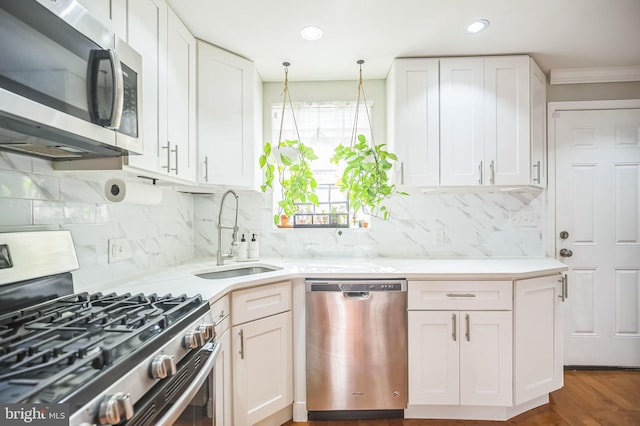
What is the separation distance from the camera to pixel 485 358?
1887 mm

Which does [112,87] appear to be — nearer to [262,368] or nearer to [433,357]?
[262,368]

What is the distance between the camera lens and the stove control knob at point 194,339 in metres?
1.06

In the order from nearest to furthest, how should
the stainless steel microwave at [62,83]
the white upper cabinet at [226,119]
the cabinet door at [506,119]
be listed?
1. the stainless steel microwave at [62,83]
2. the white upper cabinet at [226,119]
3. the cabinet door at [506,119]

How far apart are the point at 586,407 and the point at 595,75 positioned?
2416 millimetres

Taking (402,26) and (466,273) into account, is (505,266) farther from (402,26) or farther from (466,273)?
(402,26)

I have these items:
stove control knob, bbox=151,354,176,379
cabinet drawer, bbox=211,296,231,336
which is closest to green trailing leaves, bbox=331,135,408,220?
cabinet drawer, bbox=211,296,231,336

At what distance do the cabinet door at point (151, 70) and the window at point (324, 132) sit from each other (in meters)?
1.09

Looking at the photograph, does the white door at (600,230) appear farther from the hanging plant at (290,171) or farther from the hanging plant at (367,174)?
the hanging plant at (290,171)

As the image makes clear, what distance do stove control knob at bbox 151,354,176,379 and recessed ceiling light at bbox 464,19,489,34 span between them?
2.24 meters

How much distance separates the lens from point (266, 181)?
238cm

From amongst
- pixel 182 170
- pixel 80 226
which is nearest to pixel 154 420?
pixel 80 226

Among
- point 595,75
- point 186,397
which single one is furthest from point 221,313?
point 595,75

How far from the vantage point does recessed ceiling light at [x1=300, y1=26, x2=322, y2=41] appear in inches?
75.4

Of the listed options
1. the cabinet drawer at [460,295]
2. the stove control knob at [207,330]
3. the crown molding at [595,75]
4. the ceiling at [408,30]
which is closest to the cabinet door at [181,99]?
the ceiling at [408,30]
